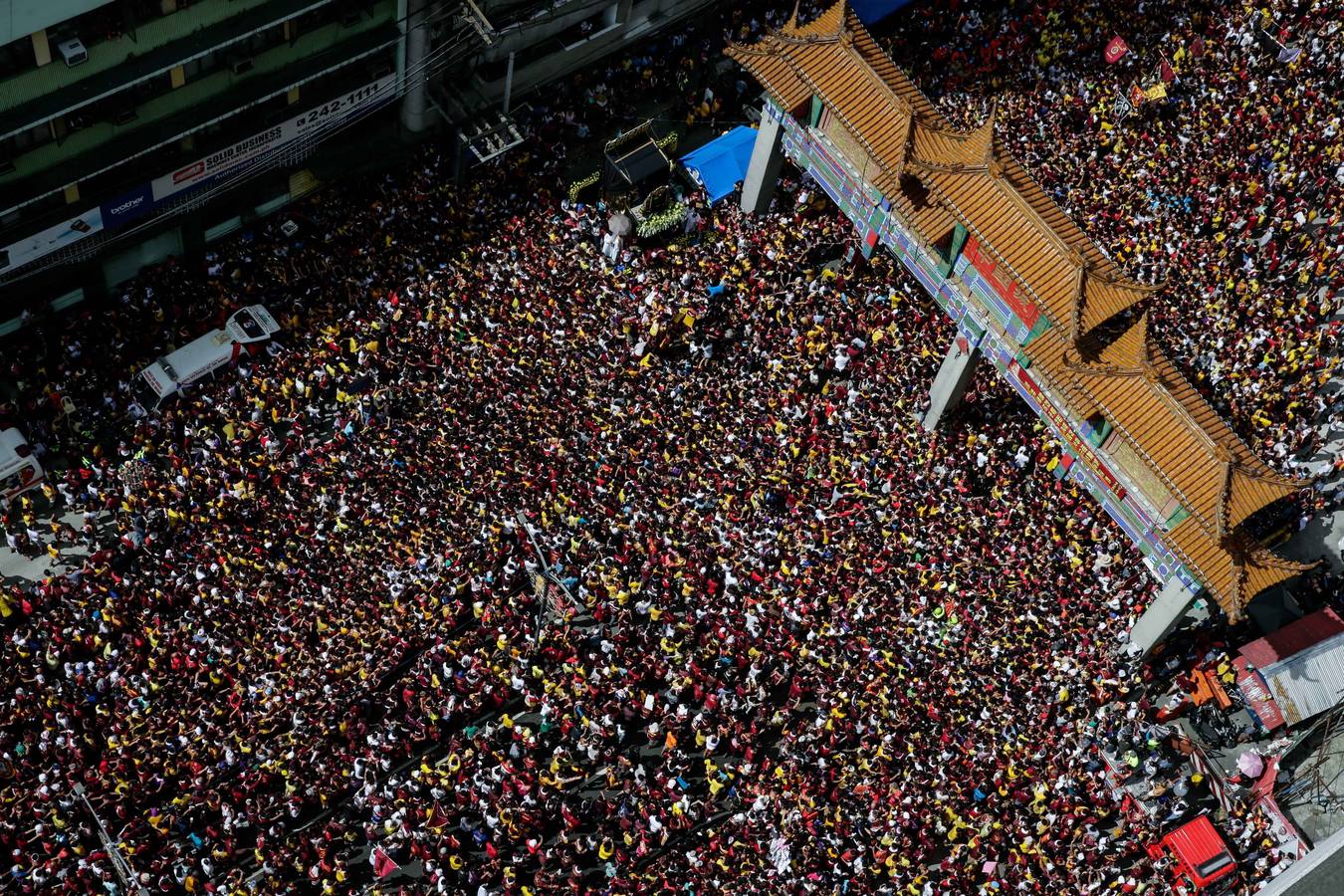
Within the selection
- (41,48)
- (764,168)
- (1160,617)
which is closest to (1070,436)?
(1160,617)

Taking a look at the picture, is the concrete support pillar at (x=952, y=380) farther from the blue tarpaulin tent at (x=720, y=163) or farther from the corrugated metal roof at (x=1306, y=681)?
the corrugated metal roof at (x=1306, y=681)

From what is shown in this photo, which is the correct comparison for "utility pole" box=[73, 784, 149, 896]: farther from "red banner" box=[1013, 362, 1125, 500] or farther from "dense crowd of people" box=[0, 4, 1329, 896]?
"red banner" box=[1013, 362, 1125, 500]

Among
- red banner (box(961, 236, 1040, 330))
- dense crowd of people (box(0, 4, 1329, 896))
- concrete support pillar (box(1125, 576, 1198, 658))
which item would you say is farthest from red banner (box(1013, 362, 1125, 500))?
concrete support pillar (box(1125, 576, 1198, 658))

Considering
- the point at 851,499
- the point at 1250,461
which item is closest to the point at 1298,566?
the point at 1250,461

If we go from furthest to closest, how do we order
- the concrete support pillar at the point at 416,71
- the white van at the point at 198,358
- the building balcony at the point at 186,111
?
the concrete support pillar at the point at 416,71 → the white van at the point at 198,358 → the building balcony at the point at 186,111

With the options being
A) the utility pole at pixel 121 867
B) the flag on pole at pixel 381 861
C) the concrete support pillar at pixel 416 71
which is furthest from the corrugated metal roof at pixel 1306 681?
the concrete support pillar at pixel 416 71

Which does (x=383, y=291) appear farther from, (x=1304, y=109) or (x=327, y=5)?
(x=1304, y=109)
